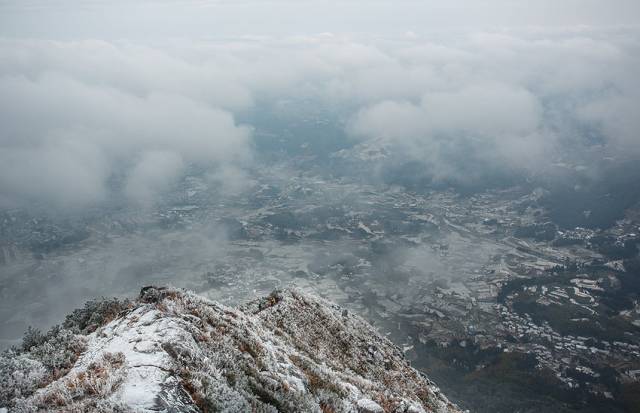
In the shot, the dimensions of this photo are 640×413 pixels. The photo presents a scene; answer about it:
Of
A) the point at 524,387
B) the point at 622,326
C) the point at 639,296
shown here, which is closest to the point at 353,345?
the point at 524,387

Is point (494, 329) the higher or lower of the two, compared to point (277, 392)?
lower

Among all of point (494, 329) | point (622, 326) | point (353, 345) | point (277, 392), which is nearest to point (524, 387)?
point (494, 329)

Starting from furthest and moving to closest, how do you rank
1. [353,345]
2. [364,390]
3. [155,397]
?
[353,345], [364,390], [155,397]

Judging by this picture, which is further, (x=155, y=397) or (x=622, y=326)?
(x=622, y=326)

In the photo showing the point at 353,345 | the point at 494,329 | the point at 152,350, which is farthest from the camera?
the point at 494,329

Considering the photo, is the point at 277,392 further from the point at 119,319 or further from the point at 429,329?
the point at 429,329

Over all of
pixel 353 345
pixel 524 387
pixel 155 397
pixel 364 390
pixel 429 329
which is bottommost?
Answer: pixel 429 329
